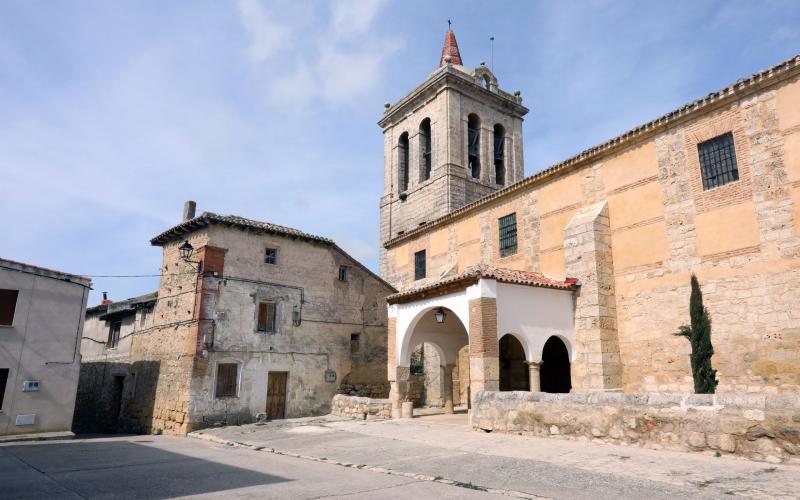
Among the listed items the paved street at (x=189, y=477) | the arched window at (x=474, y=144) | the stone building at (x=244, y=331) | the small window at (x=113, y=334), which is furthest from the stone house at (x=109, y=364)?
the arched window at (x=474, y=144)

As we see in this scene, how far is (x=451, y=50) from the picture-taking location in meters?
31.2

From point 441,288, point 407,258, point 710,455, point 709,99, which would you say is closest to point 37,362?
point 441,288

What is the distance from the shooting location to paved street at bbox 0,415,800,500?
603cm

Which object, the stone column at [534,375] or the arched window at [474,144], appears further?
the arched window at [474,144]

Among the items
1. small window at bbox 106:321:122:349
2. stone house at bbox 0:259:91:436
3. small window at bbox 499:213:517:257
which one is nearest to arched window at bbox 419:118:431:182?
small window at bbox 499:213:517:257

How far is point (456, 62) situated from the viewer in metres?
30.4

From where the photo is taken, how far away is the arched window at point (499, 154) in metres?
28.9

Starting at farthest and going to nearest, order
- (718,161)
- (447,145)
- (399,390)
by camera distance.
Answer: (447,145)
(399,390)
(718,161)

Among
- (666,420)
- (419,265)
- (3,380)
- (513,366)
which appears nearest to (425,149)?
(419,265)

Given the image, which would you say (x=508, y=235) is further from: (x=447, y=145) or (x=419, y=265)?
(x=447, y=145)

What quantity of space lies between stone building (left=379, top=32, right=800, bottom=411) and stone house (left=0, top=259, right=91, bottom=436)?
10.2m

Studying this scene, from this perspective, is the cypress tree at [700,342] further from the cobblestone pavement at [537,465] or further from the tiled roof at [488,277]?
the cobblestone pavement at [537,465]

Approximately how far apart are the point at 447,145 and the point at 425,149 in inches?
102

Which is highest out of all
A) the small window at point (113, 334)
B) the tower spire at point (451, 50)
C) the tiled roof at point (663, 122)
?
the tower spire at point (451, 50)
